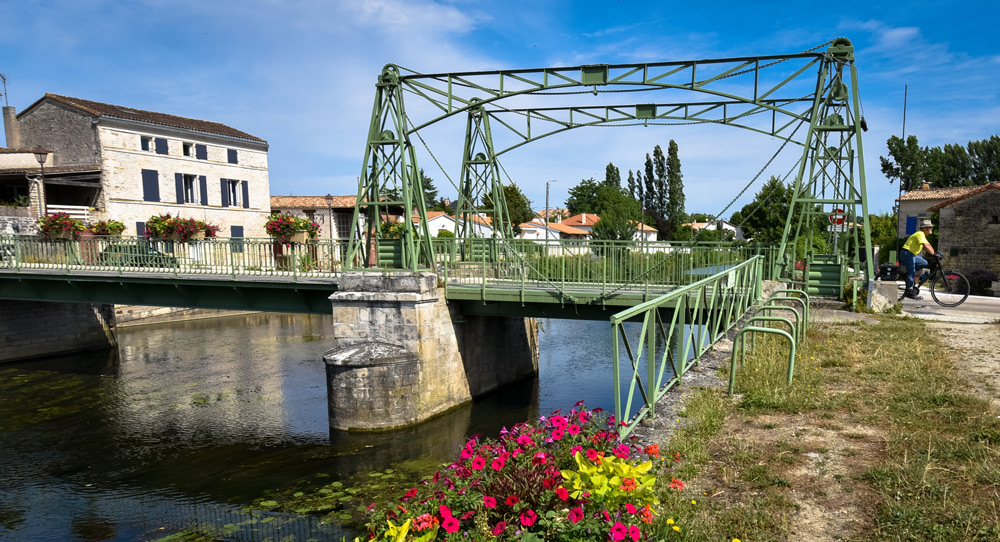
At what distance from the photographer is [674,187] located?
56.6m

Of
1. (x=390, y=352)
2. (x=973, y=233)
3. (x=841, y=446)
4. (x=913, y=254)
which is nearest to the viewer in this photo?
(x=841, y=446)

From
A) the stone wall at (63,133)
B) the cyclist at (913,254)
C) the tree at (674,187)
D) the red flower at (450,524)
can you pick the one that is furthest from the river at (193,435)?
the tree at (674,187)

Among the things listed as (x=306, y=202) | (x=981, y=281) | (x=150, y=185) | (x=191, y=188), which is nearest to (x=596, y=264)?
(x=981, y=281)

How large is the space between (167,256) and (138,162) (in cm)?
1628

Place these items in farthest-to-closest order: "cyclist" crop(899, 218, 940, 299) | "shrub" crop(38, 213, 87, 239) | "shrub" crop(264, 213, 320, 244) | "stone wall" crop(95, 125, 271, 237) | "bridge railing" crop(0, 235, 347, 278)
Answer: "stone wall" crop(95, 125, 271, 237) < "shrub" crop(38, 213, 87, 239) < "bridge railing" crop(0, 235, 347, 278) < "shrub" crop(264, 213, 320, 244) < "cyclist" crop(899, 218, 940, 299)

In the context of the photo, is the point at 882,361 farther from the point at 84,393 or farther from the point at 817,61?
the point at 84,393

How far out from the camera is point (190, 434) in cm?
1291

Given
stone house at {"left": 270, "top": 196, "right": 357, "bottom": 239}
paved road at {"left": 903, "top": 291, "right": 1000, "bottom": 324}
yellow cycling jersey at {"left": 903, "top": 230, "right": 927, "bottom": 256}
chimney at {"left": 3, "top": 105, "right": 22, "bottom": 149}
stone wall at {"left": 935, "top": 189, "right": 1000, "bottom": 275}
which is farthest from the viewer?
stone house at {"left": 270, "top": 196, "right": 357, "bottom": 239}

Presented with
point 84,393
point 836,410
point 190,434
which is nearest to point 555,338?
point 190,434

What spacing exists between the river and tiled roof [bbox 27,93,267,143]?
1347cm

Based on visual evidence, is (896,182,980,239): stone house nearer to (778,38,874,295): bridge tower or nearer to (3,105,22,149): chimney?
(778,38,874,295): bridge tower

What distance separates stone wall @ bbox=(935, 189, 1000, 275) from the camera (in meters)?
25.4

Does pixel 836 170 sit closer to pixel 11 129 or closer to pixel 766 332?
pixel 766 332

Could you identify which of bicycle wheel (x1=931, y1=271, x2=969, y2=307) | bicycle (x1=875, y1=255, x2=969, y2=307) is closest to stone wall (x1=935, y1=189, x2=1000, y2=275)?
bicycle (x1=875, y1=255, x2=969, y2=307)
